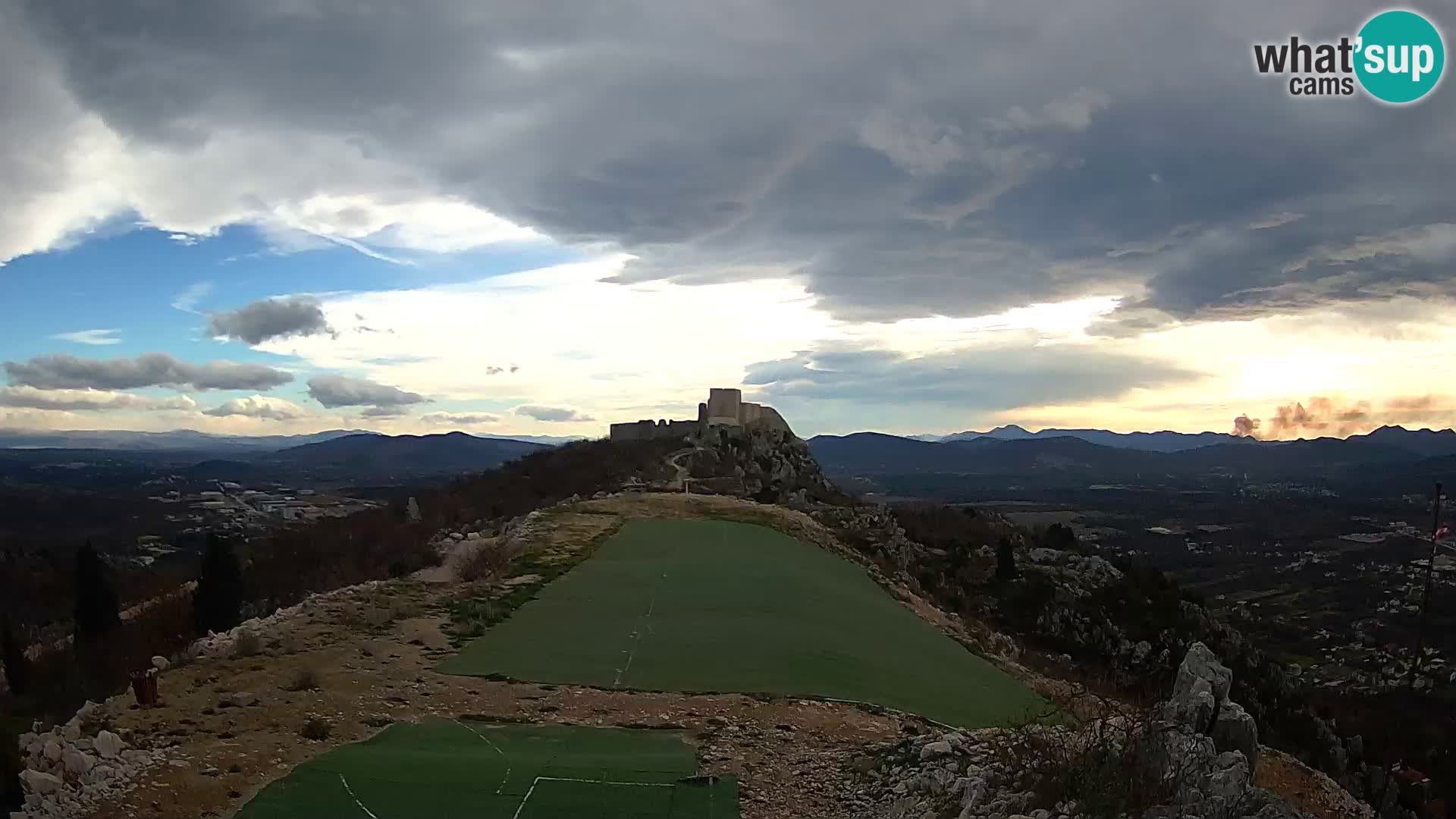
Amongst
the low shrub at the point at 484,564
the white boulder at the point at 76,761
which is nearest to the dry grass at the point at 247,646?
the white boulder at the point at 76,761

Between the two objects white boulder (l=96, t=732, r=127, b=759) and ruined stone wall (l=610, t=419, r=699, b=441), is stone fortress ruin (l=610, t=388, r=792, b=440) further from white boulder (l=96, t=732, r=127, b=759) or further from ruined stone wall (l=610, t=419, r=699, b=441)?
white boulder (l=96, t=732, r=127, b=759)

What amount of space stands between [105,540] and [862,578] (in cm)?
6795

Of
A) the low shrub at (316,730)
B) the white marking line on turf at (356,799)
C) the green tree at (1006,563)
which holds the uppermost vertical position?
the low shrub at (316,730)

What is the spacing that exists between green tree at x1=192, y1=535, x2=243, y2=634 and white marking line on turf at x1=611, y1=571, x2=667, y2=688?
860 cm

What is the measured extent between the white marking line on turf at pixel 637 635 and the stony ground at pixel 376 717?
31.4 inches

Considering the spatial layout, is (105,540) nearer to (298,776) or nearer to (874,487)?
(298,776)

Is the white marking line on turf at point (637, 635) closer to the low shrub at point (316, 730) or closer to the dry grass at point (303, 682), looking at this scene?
the dry grass at point (303, 682)

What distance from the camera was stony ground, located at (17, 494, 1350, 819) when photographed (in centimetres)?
862

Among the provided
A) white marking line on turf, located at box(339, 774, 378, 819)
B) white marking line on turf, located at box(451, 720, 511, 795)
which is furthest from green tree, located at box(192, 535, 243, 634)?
white marking line on turf, located at box(339, 774, 378, 819)

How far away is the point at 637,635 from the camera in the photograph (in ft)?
52.4

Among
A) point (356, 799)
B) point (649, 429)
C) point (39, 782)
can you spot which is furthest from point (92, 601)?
point (649, 429)

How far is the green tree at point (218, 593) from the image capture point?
19.3m

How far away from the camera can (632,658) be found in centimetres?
1446

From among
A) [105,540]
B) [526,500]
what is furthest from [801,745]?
[105,540]
